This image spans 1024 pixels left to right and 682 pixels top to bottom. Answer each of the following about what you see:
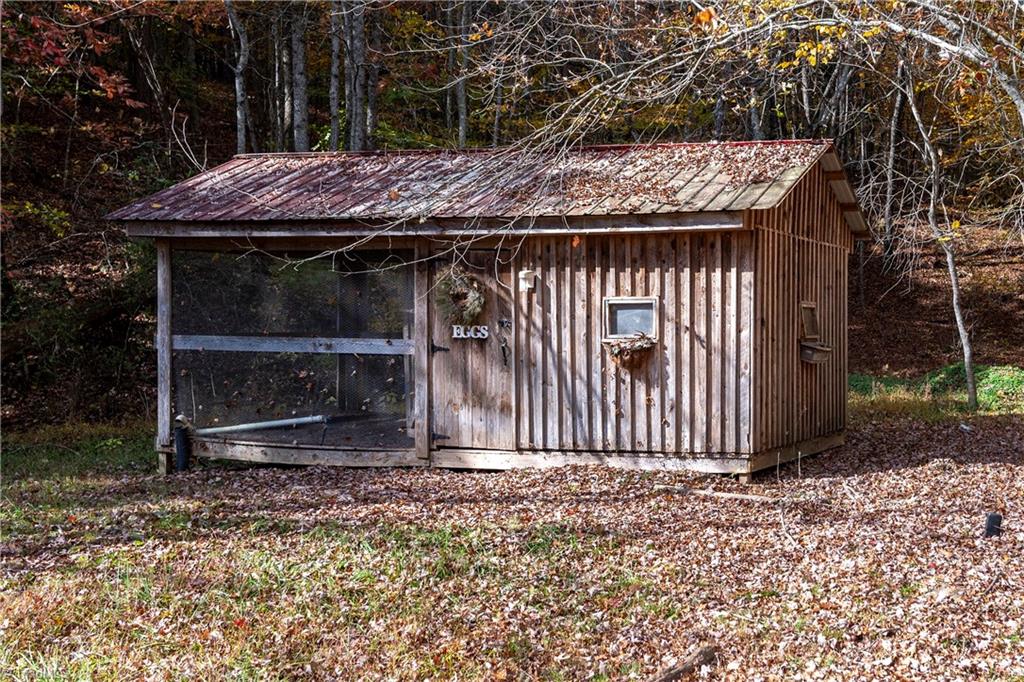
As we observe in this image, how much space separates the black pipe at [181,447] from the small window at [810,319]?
22.8 ft

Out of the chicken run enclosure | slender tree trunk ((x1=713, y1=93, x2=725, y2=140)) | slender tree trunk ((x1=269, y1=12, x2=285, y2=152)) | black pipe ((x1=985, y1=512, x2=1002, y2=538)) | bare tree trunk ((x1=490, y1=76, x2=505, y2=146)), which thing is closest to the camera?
black pipe ((x1=985, y1=512, x2=1002, y2=538))

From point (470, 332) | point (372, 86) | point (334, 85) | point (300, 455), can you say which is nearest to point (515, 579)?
point (470, 332)

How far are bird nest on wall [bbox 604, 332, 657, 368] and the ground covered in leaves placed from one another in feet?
3.72

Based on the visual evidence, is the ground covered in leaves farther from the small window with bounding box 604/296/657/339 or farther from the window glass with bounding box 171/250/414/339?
the window glass with bounding box 171/250/414/339

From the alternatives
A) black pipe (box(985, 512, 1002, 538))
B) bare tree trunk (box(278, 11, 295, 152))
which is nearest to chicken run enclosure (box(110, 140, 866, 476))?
black pipe (box(985, 512, 1002, 538))

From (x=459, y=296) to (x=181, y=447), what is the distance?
360cm

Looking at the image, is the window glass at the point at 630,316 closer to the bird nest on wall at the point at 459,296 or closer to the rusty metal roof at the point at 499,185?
the rusty metal roof at the point at 499,185

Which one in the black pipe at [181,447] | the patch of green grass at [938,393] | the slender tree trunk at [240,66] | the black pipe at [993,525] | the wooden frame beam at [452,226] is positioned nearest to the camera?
the black pipe at [993,525]

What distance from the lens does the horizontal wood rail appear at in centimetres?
1038

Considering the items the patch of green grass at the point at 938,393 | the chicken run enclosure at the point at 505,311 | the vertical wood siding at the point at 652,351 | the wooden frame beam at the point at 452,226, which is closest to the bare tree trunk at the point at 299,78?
the chicken run enclosure at the point at 505,311

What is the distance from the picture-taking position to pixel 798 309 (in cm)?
1089

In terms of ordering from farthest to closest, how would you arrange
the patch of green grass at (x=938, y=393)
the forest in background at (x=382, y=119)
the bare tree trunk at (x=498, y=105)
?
1. the patch of green grass at (x=938, y=393)
2. the forest in background at (x=382, y=119)
3. the bare tree trunk at (x=498, y=105)

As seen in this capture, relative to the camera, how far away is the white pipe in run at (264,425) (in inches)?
422

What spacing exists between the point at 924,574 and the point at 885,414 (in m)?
8.95
